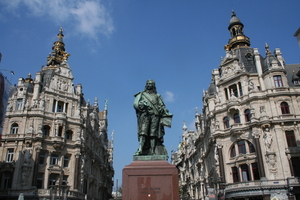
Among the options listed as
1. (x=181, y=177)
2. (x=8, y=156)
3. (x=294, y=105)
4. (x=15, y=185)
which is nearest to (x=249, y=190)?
(x=294, y=105)

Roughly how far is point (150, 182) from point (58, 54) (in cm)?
4945

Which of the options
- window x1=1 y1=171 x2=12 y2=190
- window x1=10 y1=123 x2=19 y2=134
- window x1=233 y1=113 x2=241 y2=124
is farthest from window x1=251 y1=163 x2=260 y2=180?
window x1=10 y1=123 x2=19 y2=134

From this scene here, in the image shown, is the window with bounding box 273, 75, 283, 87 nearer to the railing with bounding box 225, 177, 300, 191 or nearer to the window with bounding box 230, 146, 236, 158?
the window with bounding box 230, 146, 236, 158

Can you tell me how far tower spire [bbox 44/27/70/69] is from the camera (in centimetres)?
5212

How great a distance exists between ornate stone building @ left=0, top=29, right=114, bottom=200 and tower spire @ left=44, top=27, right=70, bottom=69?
3983 millimetres

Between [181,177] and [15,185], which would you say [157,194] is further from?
[181,177]

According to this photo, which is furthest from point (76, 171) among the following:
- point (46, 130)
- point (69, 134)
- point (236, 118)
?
point (236, 118)

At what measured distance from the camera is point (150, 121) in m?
12.5

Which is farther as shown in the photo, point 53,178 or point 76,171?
point 76,171

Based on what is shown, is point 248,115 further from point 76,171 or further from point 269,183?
point 76,171

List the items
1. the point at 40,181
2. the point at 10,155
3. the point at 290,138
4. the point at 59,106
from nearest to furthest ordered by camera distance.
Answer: the point at 290,138
the point at 40,181
the point at 10,155
the point at 59,106

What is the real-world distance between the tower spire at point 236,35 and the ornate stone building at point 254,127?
8.14 ft

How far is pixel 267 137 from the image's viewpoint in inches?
1344

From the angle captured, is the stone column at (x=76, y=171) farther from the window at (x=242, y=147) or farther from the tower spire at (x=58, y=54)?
the window at (x=242, y=147)
